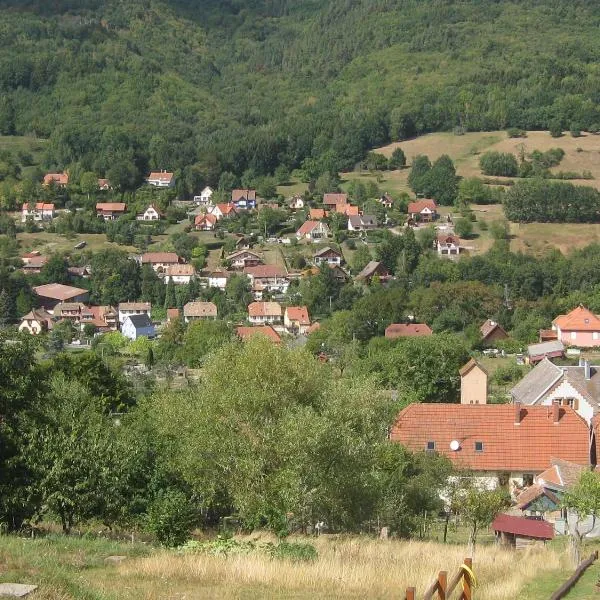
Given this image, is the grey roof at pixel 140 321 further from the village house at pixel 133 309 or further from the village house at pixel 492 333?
the village house at pixel 492 333

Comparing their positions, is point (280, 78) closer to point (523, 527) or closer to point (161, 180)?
point (161, 180)

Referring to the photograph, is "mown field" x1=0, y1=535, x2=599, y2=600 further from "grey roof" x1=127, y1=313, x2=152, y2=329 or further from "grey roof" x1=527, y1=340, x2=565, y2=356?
"grey roof" x1=127, y1=313, x2=152, y2=329

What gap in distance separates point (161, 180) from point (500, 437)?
2931 inches

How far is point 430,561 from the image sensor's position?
41.8ft

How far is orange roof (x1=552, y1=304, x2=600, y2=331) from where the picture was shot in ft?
188

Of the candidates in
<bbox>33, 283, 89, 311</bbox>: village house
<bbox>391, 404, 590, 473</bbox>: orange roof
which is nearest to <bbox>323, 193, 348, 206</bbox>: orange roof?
<bbox>33, 283, 89, 311</bbox>: village house

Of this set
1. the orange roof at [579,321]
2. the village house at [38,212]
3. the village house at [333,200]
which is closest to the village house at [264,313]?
the orange roof at [579,321]

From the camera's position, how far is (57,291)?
72000mm

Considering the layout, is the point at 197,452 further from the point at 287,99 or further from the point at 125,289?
the point at 287,99

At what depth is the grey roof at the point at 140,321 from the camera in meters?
64.9

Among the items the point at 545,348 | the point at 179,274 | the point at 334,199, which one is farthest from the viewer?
the point at 334,199

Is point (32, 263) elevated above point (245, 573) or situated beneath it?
situated beneath

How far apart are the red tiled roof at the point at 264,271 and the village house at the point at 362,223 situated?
1039 centimetres

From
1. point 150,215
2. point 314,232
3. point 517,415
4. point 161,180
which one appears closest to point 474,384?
point 517,415
